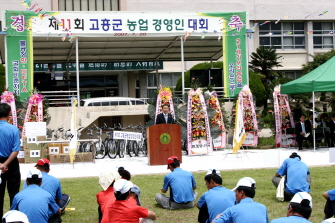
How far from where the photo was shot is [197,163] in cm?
1617

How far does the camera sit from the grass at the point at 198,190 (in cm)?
868

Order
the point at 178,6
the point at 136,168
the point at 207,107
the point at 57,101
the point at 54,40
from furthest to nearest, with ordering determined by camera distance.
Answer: the point at 178,6 → the point at 57,101 → the point at 54,40 → the point at 207,107 → the point at 136,168

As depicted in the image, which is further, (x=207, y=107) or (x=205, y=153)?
(x=207, y=107)

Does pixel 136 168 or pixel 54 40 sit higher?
pixel 54 40

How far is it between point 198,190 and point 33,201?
5154mm

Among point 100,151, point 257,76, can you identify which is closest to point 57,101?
point 100,151

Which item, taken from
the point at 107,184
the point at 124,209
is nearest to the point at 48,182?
the point at 107,184

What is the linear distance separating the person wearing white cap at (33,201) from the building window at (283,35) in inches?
1476

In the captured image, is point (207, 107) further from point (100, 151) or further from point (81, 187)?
point (81, 187)

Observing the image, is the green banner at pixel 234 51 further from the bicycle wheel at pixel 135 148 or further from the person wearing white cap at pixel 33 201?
the person wearing white cap at pixel 33 201

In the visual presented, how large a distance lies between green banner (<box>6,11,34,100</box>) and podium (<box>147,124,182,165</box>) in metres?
6.80

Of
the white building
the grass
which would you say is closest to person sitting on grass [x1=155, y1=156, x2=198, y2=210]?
the grass

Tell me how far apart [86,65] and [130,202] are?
99.0ft

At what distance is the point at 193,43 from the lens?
24.3 m
